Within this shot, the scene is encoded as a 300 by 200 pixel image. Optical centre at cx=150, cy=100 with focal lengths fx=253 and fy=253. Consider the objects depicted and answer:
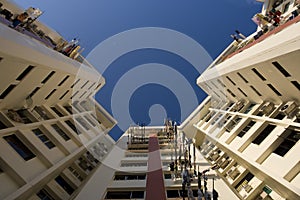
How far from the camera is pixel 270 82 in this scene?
43.0 feet

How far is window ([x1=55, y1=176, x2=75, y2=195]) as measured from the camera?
44.7 feet

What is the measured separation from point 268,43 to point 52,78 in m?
11.2

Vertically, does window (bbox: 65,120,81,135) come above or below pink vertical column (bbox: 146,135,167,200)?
below

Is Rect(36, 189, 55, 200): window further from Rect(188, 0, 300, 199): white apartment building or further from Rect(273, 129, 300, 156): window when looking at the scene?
Rect(273, 129, 300, 156): window

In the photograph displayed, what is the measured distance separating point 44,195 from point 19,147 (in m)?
2.64

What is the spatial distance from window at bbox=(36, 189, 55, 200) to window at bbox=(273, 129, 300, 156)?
35.3 feet

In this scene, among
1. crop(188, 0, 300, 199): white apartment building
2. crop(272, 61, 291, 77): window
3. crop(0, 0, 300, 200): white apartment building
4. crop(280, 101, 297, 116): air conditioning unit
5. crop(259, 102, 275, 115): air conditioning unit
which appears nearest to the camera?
crop(0, 0, 300, 200): white apartment building

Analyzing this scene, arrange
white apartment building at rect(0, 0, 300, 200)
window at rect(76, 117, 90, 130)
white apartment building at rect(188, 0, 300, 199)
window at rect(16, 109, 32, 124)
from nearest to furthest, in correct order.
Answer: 1. white apartment building at rect(0, 0, 300, 200)
2. white apartment building at rect(188, 0, 300, 199)
3. window at rect(16, 109, 32, 124)
4. window at rect(76, 117, 90, 130)

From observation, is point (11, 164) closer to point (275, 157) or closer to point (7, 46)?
point (7, 46)

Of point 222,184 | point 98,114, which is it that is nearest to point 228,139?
point 222,184

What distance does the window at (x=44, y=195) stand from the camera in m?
11.6

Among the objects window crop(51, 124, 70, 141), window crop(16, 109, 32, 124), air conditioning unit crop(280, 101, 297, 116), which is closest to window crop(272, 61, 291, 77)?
air conditioning unit crop(280, 101, 297, 116)

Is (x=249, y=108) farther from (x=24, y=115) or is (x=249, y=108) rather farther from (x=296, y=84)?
(x=24, y=115)

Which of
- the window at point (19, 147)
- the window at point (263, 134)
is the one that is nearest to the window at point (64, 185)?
the window at point (19, 147)
